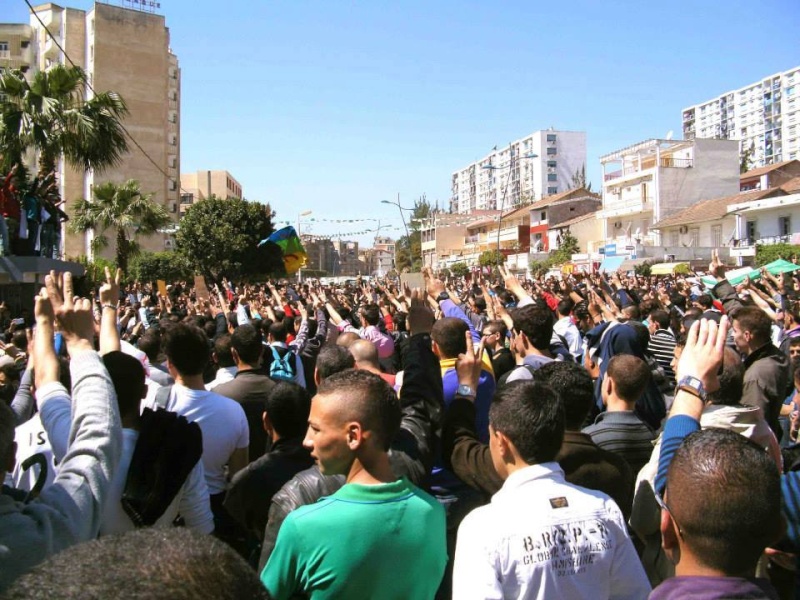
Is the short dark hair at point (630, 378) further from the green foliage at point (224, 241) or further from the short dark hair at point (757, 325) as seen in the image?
the green foliage at point (224, 241)

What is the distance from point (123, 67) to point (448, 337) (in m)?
61.8

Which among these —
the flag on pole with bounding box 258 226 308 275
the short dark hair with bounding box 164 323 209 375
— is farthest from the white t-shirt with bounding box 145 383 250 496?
the flag on pole with bounding box 258 226 308 275

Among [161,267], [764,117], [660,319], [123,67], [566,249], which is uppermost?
[764,117]

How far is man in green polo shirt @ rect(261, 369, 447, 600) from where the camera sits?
220 cm

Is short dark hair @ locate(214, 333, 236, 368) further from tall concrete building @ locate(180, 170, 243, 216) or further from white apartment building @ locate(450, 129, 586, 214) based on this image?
white apartment building @ locate(450, 129, 586, 214)

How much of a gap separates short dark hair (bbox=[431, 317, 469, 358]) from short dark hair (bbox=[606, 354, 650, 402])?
0.89 metres

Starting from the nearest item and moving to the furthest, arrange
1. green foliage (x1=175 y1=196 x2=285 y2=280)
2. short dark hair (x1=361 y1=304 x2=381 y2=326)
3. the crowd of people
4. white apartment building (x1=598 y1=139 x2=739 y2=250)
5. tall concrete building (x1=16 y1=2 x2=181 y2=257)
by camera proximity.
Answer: the crowd of people
short dark hair (x1=361 y1=304 x2=381 y2=326)
green foliage (x1=175 y1=196 x2=285 y2=280)
white apartment building (x1=598 y1=139 x2=739 y2=250)
tall concrete building (x1=16 y1=2 x2=181 y2=257)

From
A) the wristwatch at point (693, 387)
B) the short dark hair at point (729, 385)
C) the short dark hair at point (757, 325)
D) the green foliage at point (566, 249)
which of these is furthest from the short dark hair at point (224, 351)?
the green foliage at point (566, 249)

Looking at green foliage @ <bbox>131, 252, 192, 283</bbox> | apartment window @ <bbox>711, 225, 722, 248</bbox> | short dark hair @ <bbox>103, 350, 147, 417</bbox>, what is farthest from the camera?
apartment window @ <bbox>711, 225, 722, 248</bbox>

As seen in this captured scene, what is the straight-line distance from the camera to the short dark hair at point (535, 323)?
516 cm

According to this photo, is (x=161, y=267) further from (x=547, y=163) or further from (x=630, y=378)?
(x=547, y=163)

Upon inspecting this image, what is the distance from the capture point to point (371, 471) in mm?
2412

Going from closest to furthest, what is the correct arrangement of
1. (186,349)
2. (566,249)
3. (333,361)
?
(186,349) → (333,361) → (566,249)

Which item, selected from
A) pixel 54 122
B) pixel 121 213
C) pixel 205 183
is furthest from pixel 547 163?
pixel 54 122
